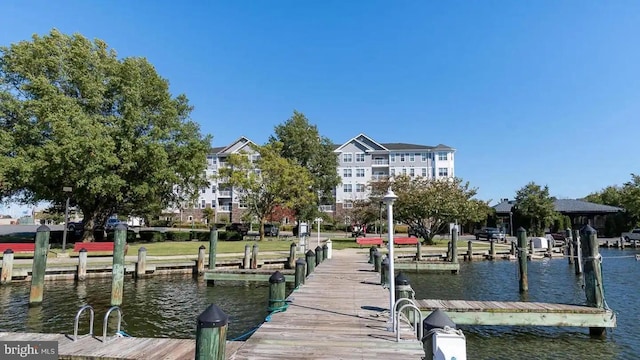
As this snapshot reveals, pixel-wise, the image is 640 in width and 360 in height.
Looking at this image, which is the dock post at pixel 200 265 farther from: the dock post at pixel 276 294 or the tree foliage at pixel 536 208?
the tree foliage at pixel 536 208

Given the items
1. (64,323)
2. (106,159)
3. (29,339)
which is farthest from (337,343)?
(106,159)

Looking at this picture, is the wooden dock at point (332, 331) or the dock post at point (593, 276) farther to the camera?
the dock post at point (593, 276)

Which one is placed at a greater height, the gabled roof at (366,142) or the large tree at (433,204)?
the gabled roof at (366,142)

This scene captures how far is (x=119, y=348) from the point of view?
6.57 metres

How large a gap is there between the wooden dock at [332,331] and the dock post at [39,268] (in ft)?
32.3

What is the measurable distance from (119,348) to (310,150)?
5169 cm

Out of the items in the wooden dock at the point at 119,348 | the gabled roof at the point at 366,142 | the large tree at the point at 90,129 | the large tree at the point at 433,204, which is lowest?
the wooden dock at the point at 119,348

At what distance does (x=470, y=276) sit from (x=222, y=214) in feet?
193

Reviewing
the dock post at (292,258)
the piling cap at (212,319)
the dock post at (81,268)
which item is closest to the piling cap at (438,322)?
the piling cap at (212,319)

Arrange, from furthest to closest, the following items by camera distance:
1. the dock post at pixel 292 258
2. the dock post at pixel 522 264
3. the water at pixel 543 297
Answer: the dock post at pixel 292 258 → the dock post at pixel 522 264 → the water at pixel 543 297

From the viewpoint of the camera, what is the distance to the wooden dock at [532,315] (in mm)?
10648

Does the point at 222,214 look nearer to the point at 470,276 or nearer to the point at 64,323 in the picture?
the point at 470,276

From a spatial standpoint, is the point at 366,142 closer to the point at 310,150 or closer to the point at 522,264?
the point at 310,150

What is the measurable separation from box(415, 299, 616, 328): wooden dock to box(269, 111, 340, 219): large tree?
45028mm
